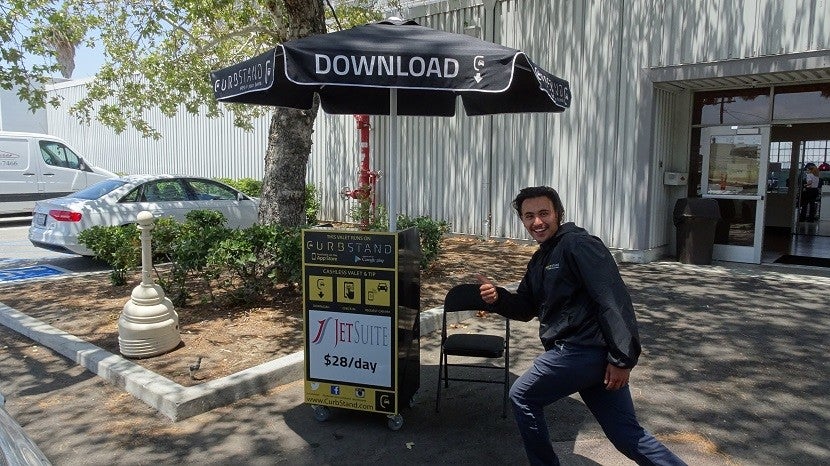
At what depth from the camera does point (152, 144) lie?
70.5ft

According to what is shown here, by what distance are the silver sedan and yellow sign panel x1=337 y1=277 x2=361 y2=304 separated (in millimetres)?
6845

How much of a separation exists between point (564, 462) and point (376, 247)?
5.77 ft

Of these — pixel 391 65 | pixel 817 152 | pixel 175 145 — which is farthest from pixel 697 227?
pixel 175 145

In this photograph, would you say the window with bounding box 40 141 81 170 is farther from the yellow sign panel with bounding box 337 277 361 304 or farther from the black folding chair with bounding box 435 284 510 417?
the black folding chair with bounding box 435 284 510 417

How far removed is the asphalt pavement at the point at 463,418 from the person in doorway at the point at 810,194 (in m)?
12.0

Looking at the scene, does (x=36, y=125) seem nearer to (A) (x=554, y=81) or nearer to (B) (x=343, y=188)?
(B) (x=343, y=188)

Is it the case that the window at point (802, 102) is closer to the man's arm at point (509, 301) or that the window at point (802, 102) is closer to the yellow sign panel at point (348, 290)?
the man's arm at point (509, 301)

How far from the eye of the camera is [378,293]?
392cm

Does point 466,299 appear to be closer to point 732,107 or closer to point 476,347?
point 476,347

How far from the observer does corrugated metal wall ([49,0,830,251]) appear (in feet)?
A: 28.4

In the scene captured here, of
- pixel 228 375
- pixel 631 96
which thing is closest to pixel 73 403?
pixel 228 375

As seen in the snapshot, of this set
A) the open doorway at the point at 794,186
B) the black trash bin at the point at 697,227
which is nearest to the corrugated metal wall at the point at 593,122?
the black trash bin at the point at 697,227

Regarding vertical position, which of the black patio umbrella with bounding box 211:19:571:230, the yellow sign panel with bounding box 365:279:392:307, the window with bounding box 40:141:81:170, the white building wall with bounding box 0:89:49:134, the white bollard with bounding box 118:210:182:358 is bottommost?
the white bollard with bounding box 118:210:182:358

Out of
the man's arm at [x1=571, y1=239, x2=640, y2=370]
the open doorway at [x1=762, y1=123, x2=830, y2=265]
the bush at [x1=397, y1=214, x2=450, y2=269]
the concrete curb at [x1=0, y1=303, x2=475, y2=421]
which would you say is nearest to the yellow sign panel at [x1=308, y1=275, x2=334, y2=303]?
the concrete curb at [x1=0, y1=303, x2=475, y2=421]
